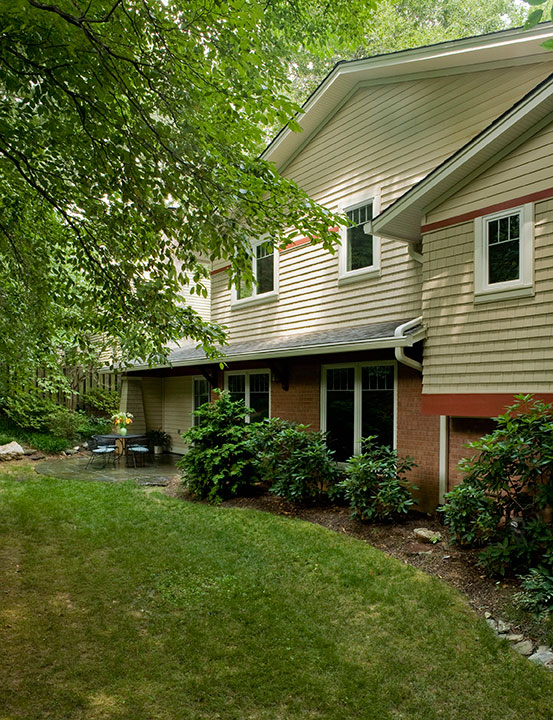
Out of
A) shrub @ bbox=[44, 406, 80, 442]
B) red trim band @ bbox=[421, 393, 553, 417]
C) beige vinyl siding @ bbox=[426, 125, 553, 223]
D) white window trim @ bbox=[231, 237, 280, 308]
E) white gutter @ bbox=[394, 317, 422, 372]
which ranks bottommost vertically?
shrub @ bbox=[44, 406, 80, 442]

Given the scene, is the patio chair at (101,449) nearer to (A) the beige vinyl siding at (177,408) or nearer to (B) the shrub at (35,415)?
(B) the shrub at (35,415)

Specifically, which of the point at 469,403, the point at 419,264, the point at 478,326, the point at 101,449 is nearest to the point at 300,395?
the point at 419,264

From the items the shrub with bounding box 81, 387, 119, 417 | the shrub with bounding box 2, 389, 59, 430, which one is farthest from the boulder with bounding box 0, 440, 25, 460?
the shrub with bounding box 81, 387, 119, 417

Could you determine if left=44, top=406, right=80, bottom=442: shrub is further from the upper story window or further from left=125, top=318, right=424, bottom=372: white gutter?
the upper story window

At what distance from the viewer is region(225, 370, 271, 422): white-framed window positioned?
11.3m

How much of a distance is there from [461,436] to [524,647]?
11.0 ft

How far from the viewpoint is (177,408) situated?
50.6 ft

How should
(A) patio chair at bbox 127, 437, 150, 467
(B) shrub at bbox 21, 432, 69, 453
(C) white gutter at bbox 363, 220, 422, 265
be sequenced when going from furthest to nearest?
(B) shrub at bbox 21, 432, 69, 453 < (A) patio chair at bbox 127, 437, 150, 467 < (C) white gutter at bbox 363, 220, 422, 265

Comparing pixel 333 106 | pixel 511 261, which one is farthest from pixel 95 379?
pixel 511 261

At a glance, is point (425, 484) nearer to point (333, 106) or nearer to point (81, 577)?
point (81, 577)

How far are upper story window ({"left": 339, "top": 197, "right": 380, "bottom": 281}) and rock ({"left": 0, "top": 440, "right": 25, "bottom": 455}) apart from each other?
10074 mm

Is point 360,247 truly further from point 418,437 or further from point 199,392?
point 199,392

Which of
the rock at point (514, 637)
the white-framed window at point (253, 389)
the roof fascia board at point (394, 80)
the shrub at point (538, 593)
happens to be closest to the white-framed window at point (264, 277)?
the white-framed window at point (253, 389)

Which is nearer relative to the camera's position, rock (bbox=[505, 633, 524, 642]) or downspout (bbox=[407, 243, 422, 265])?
rock (bbox=[505, 633, 524, 642])
